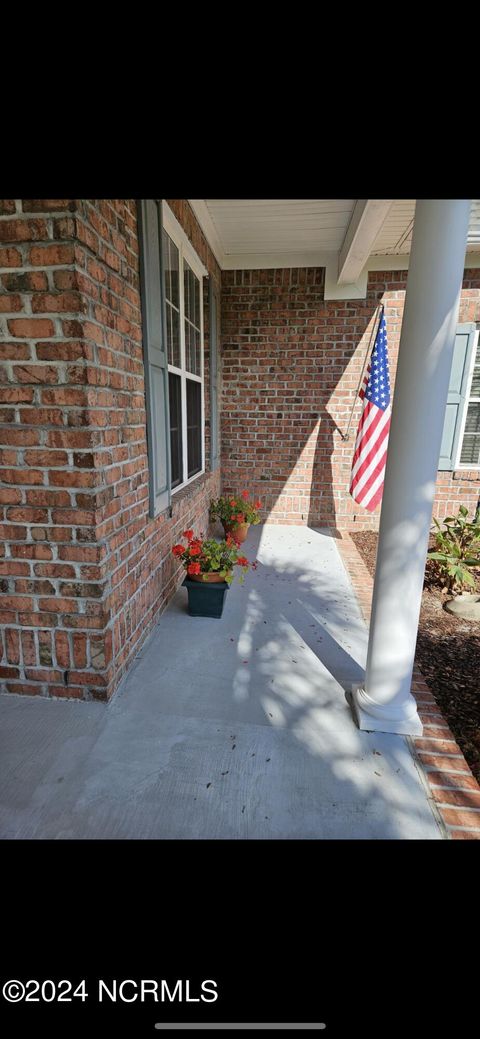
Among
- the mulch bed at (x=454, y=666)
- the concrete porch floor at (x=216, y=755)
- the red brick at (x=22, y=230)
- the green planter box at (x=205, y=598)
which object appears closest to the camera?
the concrete porch floor at (x=216, y=755)

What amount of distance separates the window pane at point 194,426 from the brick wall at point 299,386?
103cm

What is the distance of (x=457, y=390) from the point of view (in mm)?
5121

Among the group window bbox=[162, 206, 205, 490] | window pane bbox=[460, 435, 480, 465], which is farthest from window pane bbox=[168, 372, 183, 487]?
window pane bbox=[460, 435, 480, 465]

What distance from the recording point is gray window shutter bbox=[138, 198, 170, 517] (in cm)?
222

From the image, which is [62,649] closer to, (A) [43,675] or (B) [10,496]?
(A) [43,675]

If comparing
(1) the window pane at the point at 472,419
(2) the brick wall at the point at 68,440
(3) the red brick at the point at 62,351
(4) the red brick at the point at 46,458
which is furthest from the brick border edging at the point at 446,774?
(1) the window pane at the point at 472,419

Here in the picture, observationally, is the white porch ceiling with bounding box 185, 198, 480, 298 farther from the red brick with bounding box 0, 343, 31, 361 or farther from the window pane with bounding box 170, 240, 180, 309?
the red brick with bounding box 0, 343, 31, 361

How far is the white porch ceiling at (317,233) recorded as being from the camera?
348 centimetres

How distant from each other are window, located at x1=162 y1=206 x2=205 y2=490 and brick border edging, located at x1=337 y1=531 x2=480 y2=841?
2148 mm

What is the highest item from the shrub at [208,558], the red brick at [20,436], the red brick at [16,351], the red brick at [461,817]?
the red brick at [16,351]

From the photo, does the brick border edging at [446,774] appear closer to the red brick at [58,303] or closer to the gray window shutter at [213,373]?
the red brick at [58,303]

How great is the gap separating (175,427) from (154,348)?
0.99 meters
